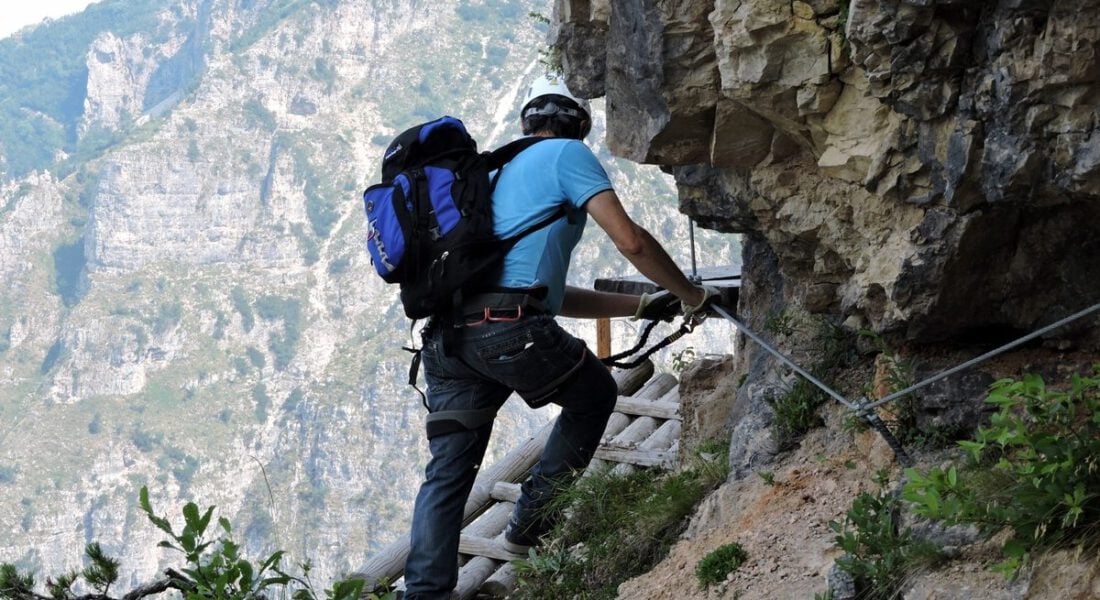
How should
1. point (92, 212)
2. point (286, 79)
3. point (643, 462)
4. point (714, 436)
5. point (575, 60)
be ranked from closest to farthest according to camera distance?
1. point (575, 60)
2. point (714, 436)
3. point (643, 462)
4. point (92, 212)
5. point (286, 79)

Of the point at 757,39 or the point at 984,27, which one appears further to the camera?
the point at 757,39

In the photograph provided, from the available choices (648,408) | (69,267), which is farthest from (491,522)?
(69,267)

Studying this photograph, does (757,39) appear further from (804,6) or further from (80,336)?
(80,336)

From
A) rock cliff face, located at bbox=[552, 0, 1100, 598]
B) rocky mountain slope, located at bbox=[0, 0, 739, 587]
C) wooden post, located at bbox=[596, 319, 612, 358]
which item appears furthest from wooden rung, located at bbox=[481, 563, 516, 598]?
rocky mountain slope, located at bbox=[0, 0, 739, 587]

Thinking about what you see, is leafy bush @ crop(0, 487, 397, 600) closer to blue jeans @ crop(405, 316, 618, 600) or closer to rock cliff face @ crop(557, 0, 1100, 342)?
blue jeans @ crop(405, 316, 618, 600)

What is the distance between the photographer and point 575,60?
20.7 feet

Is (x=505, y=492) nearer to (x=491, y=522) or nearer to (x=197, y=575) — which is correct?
(x=491, y=522)

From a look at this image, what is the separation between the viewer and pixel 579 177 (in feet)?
16.8

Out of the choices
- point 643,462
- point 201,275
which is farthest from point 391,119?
point 643,462

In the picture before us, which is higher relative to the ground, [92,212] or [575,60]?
[575,60]

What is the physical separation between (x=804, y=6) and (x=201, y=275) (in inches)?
6398

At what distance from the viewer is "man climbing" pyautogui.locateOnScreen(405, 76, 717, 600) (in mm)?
5176

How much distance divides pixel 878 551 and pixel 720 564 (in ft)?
3.08

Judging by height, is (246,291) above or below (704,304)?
below
